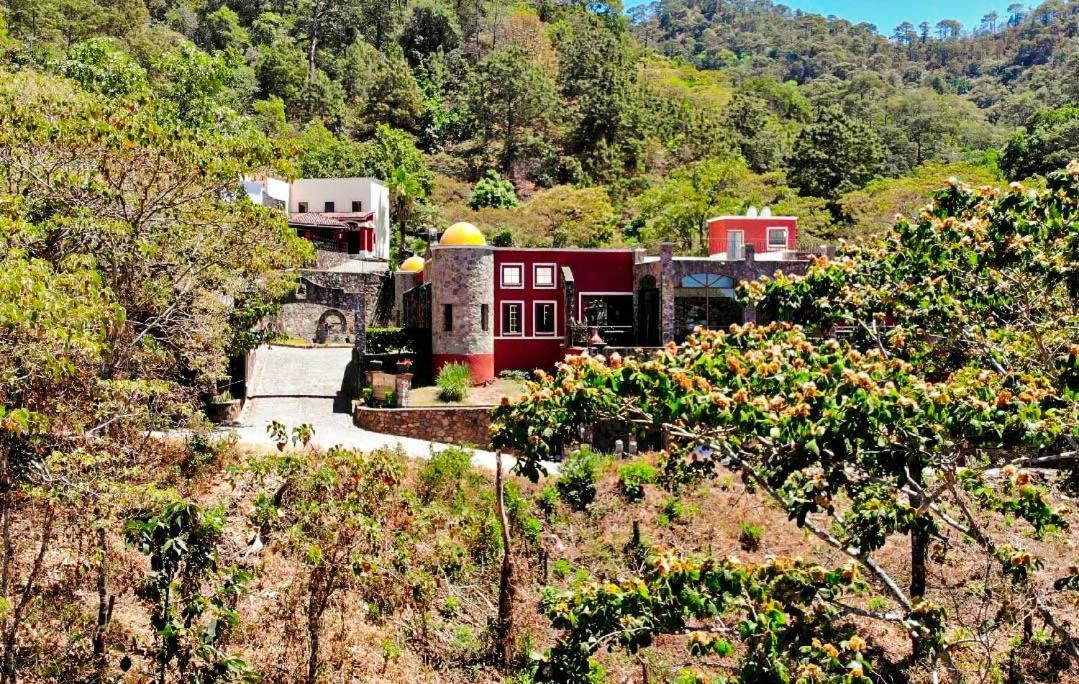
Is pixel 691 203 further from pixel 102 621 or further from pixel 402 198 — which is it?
pixel 102 621

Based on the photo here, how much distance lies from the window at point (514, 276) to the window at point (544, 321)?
0.94m

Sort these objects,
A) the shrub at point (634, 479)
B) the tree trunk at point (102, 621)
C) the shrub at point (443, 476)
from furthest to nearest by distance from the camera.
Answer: the shrub at point (634, 479), the shrub at point (443, 476), the tree trunk at point (102, 621)

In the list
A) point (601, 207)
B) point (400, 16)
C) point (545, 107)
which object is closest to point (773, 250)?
point (601, 207)

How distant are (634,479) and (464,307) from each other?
10205 mm

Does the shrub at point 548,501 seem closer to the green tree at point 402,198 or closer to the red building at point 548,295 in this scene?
the red building at point 548,295

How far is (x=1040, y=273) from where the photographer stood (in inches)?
402

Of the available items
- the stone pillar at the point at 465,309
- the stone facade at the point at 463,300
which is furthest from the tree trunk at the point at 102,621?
the stone facade at the point at 463,300

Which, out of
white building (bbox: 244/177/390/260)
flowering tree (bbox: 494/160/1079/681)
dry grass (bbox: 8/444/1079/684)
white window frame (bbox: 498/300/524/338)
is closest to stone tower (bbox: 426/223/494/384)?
white window frame (bbox: 498/300/524/338)

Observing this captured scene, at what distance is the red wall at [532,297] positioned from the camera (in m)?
30.1

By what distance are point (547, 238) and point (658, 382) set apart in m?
39.4

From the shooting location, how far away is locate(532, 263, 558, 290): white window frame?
1197 inches

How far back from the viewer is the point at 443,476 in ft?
63.4

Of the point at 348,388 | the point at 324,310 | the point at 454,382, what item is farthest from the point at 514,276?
the point at 324,310

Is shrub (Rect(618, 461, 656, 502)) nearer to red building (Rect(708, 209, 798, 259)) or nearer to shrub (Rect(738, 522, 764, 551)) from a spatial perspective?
shrub (Rect(738, 522, 764, 551))
